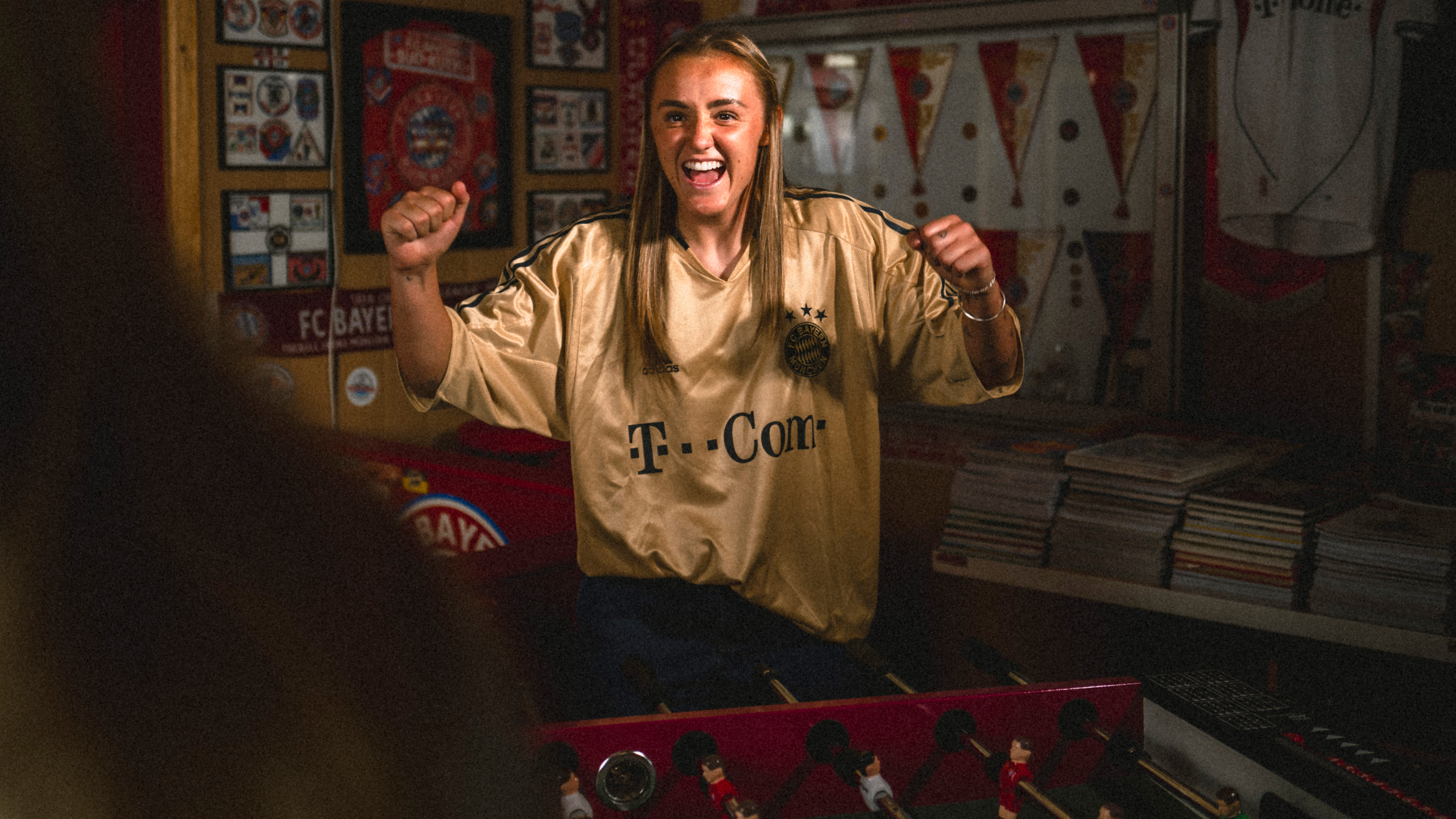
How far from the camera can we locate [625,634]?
6.32ft

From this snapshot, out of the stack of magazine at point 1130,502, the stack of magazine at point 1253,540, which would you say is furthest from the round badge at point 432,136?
the stack of magazine at point 1253,540

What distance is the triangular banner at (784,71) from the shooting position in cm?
364

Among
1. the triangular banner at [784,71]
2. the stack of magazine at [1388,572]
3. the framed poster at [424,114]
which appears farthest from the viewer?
the triangular banner at [784,71]

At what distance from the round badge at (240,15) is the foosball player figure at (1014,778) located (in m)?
2.76

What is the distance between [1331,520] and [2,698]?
91.7 inches

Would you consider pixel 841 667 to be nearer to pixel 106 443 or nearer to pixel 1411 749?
pixel 1411 749

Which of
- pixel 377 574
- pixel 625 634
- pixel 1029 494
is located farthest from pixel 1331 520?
pixel 377 574

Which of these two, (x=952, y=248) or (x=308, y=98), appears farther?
(x=308, y=98)

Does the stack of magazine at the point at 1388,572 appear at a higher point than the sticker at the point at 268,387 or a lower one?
lower

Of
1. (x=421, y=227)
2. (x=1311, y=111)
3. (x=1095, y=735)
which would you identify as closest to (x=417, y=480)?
(x=421, y=227)

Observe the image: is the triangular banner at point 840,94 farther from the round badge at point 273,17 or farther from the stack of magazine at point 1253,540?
the stack of magazine at point 1253,540

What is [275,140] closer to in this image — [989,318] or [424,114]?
[424,114]

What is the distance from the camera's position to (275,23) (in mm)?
3152

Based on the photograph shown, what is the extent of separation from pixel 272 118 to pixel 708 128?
70.2 inches
